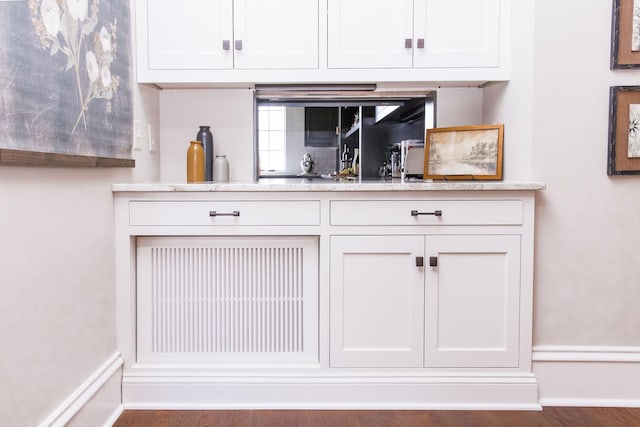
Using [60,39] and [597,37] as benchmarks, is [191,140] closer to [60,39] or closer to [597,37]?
[60,39]

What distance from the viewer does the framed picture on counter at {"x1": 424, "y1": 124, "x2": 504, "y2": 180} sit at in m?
2.24

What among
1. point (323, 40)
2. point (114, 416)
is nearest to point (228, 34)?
point (323, 40)

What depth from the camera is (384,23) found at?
7.27 ft

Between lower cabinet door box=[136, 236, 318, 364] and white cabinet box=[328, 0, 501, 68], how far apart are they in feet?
3.00

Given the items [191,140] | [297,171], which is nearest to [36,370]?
[191,140]

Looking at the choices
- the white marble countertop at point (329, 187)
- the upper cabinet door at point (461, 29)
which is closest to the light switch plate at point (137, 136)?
the white marble countertop at point (329, 187)

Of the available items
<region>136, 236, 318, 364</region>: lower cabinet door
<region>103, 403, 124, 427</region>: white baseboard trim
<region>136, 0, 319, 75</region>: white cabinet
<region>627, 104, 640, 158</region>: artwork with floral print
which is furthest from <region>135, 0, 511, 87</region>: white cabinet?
<region>103, 403, 124, 427</region>: white baseboard trim

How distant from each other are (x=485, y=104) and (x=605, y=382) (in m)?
1.40

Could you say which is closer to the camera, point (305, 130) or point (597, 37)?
point (597, 37)

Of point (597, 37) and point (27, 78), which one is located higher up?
point (597, 37)

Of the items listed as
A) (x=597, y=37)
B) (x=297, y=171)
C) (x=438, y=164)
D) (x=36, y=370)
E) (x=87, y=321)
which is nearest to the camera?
(x=36, y=370)

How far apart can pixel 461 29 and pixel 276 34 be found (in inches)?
32.6

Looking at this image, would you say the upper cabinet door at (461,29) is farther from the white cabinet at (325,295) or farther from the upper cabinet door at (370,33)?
the white cabinet at (325,295)

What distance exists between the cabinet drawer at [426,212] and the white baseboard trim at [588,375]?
61cm
